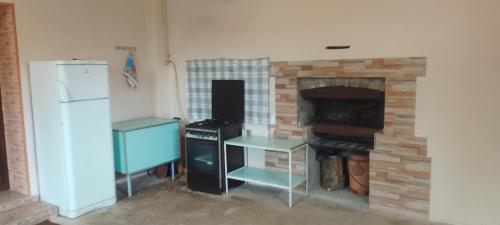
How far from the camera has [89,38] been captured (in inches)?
175

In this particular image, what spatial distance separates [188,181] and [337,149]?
178 centimetres

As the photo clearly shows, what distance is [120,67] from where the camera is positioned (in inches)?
191

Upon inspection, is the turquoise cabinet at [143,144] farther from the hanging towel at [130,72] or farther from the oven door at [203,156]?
the hanging towel at [130,72]

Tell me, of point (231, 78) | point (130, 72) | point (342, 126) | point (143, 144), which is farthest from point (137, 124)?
point (342, 126)

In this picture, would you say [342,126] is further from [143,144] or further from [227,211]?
[143,144]

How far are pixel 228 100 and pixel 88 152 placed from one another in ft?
5.51

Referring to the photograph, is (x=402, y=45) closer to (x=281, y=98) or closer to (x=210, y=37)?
(x=281, y=98)

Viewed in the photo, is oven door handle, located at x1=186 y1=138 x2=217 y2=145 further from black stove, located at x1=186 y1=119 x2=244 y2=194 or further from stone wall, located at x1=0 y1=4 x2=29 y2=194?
stone wall, located at x1=0 y1=4 x2=29 y2=194

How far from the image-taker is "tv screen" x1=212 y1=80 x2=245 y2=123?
15.0 ft

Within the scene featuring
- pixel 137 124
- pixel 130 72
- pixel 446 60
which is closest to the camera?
pixel 446 60

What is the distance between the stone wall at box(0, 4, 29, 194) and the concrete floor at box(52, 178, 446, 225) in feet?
2.31

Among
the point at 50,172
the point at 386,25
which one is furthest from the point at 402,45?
the point at 50,172

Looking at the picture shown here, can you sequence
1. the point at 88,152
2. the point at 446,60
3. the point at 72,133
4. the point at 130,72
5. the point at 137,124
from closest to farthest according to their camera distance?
the point at 446,60 → the point at 72,133 → the point at 88,152 → the point at 137,124 → the point at 130,72

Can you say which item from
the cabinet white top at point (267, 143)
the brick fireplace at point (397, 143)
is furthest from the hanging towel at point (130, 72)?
the brick fireplace at point (397, 143)
